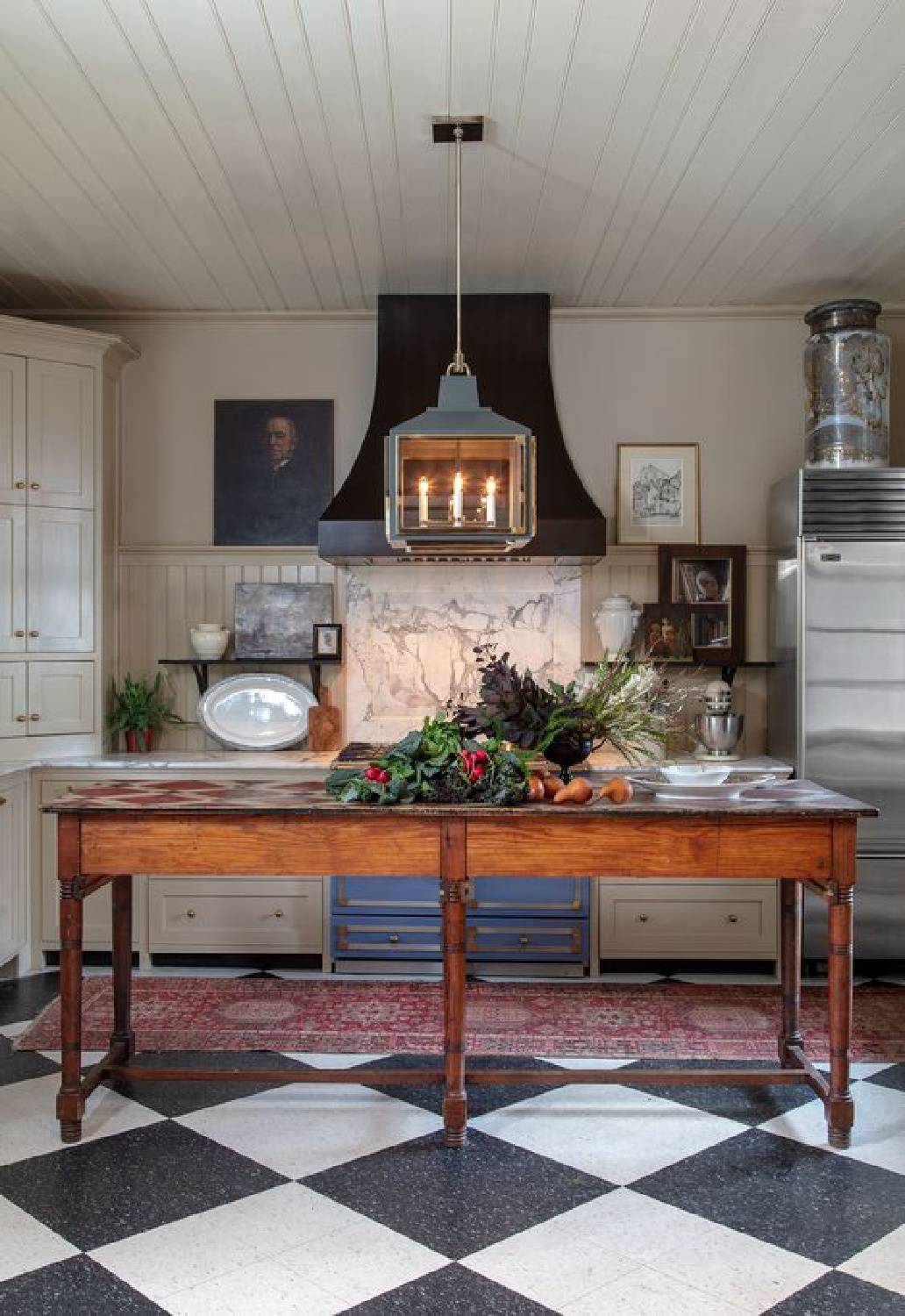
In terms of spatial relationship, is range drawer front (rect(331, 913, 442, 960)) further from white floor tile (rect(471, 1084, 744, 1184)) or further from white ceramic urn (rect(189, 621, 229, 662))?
white ceramic urn (rect(189, 621, 229, 662))

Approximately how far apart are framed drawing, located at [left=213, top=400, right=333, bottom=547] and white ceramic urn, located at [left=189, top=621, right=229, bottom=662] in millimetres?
418

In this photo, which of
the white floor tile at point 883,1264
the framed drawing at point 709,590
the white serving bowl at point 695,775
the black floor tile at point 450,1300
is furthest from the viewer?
the framed drawing at point 709,590

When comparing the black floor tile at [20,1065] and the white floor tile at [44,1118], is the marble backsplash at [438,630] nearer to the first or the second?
the black floor tile at [20,1065]

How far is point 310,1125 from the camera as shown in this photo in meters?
3.15

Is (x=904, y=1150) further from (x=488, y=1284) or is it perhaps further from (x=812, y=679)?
(x=812, y=679)

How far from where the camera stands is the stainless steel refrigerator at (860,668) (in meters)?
4.55

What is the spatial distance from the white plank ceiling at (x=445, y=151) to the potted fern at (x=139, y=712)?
171 centimetres

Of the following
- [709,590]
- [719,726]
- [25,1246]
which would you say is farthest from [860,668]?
[25,1246]

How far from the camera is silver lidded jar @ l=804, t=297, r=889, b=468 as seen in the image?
4.64m

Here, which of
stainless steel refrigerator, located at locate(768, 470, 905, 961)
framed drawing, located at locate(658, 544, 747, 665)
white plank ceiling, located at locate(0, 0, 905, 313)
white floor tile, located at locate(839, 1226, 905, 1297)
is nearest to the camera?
white floor tile, located at locate(839, 1226, 905, 1297)

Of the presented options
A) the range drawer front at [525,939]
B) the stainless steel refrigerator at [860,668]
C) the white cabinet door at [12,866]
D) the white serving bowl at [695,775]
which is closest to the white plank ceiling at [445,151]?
the stainless steel refrigerator at [860,668]

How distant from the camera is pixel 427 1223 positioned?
102 inches

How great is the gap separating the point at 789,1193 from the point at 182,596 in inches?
143

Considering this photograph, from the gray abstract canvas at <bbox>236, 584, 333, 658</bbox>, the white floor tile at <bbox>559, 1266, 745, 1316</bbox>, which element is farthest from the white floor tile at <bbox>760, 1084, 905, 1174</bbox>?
the gray abstract canvas at <bbox>236, 584, 333, 658</bbox>
